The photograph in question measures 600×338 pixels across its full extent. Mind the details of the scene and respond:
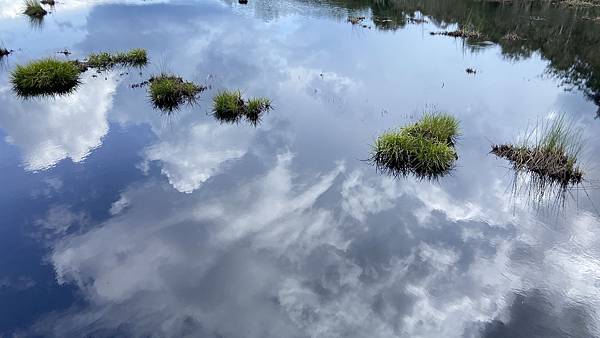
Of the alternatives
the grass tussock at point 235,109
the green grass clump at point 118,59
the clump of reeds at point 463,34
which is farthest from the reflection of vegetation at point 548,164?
the clump of reeds at point 463,34

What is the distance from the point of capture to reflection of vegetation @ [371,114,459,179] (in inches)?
703

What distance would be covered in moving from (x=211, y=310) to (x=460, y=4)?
6081 cm

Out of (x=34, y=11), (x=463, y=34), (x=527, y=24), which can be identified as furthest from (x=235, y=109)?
(x=527, y=24)

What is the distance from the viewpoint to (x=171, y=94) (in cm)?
2428

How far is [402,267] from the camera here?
1251 cm

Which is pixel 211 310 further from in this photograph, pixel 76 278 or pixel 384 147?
Answer: pixel 384 147

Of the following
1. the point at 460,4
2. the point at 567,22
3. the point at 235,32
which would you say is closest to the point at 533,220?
the point at 235,32

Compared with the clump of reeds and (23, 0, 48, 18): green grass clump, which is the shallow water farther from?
(23, 0, 48, 18): green grass clump

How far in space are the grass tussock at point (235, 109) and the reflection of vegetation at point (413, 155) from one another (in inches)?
286

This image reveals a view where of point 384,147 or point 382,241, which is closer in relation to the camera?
point 382,241

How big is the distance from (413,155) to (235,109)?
9.96 metres

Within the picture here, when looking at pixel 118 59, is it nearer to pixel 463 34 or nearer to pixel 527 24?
pixel 463 34

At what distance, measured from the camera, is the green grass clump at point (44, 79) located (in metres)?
24.8

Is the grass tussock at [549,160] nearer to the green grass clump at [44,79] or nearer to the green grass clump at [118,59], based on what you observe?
the green grass clump at [44,79]
